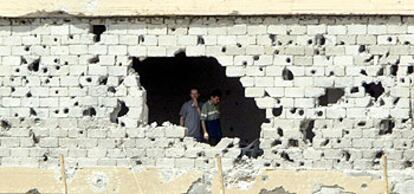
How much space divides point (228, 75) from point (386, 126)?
6.78ft

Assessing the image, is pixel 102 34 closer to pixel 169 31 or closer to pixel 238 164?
pixel 169 31

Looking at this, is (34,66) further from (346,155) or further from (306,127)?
(346,155)

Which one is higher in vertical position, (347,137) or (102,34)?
(102,34)

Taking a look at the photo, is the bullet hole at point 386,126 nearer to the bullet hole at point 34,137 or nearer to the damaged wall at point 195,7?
the damaged wall at point 195,7

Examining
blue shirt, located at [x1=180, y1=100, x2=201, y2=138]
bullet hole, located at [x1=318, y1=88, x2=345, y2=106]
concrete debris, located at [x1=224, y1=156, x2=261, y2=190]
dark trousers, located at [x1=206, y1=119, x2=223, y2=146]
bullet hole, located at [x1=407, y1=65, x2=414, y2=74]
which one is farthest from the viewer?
bullet hole, located at [x1=318, y1=88, x2=345, y2=106]

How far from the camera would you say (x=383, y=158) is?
15.8m

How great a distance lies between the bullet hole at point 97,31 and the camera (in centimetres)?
1648

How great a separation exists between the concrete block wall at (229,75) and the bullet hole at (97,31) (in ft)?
0.07

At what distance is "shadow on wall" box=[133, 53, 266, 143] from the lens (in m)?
19.1

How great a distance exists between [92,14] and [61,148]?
1799 millimetres

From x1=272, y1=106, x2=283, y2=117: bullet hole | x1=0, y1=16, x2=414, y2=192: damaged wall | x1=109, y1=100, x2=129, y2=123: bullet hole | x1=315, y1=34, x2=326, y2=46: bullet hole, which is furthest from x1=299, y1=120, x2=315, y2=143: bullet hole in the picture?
x1=109, y1=100, x2=129, y2=123: bullet hole

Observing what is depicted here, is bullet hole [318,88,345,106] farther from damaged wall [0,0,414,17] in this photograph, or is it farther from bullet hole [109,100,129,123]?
bullet hole [109,100,129,123]

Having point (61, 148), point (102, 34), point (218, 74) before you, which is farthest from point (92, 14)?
point (218, 74)

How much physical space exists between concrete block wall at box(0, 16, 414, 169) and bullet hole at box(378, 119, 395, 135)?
0.07ft
